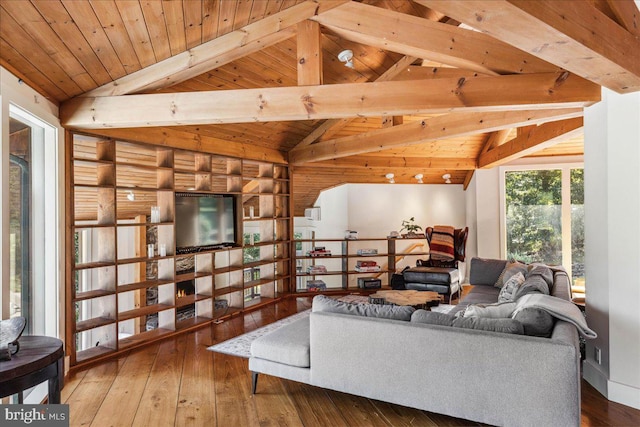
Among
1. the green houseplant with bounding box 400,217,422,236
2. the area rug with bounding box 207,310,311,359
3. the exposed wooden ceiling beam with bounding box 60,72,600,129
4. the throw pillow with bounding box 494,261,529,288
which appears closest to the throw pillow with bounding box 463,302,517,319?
the exposed wooden ceiling beam with bounding box 60,72,600,129

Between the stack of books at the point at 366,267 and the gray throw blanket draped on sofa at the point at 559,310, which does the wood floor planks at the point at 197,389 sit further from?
the stack of books at the point at 366,267

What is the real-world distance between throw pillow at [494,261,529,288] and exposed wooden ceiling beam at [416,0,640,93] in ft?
9.14

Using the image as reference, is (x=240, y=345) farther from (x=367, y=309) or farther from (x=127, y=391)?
(x=367, y=309)

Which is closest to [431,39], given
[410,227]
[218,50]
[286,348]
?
[218,50]

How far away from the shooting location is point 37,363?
1922mm

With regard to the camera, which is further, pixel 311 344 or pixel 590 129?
pixel 590 129

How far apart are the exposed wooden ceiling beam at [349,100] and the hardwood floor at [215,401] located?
7.09ft

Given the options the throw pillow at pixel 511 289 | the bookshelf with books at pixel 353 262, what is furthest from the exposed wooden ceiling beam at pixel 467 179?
the throw pillow at pixel 511 289

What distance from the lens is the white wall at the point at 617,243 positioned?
9.30 ft

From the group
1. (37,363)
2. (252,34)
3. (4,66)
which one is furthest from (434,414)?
(4,66)

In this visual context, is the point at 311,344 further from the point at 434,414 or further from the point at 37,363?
the point at 37,363

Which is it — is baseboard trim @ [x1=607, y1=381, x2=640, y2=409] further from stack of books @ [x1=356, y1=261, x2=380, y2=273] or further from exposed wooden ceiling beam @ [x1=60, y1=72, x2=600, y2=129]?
stack of books @ [x1=356, y1=261, x2=380, y2=273]

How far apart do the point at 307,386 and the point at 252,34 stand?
2868 mm

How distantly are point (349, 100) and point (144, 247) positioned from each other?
16.6 feet
